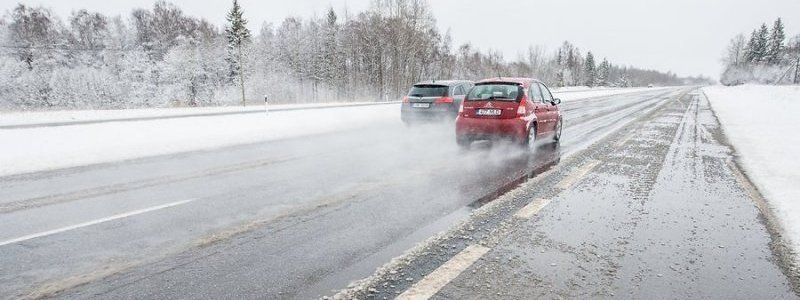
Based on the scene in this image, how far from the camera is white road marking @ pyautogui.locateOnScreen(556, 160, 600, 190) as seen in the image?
5.83 metres

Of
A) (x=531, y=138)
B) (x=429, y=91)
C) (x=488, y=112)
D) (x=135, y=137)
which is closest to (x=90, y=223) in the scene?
(x=488, y=112)

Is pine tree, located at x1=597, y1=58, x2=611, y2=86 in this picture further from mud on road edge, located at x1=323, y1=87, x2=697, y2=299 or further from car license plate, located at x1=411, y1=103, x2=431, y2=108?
mud on road edge, located at x1=323, y1=87, x2=697, y2=299

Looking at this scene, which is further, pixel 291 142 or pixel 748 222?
pixel 291 142

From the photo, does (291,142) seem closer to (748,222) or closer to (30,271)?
(30,271)

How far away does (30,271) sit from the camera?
3133 millimetres

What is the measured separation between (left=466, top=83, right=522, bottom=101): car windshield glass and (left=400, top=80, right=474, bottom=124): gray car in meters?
4.13

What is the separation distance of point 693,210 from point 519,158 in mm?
3517

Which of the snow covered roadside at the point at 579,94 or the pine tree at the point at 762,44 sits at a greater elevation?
the pine tree at the point at 762,44

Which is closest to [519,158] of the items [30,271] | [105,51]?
[30,271]

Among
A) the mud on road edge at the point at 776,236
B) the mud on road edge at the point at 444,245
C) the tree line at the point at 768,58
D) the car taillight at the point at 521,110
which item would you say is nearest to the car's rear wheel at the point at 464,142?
the car taillight at the point at 521,110

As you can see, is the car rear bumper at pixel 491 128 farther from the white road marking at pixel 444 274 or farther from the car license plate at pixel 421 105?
the white road marking at pixel 444 274

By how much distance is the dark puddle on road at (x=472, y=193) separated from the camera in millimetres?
2984

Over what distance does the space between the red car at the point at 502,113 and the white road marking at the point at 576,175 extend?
168 centimetres

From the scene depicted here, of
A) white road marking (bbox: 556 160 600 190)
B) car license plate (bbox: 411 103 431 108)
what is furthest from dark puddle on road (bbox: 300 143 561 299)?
car license plate (bbox: 411 103 431 108)
